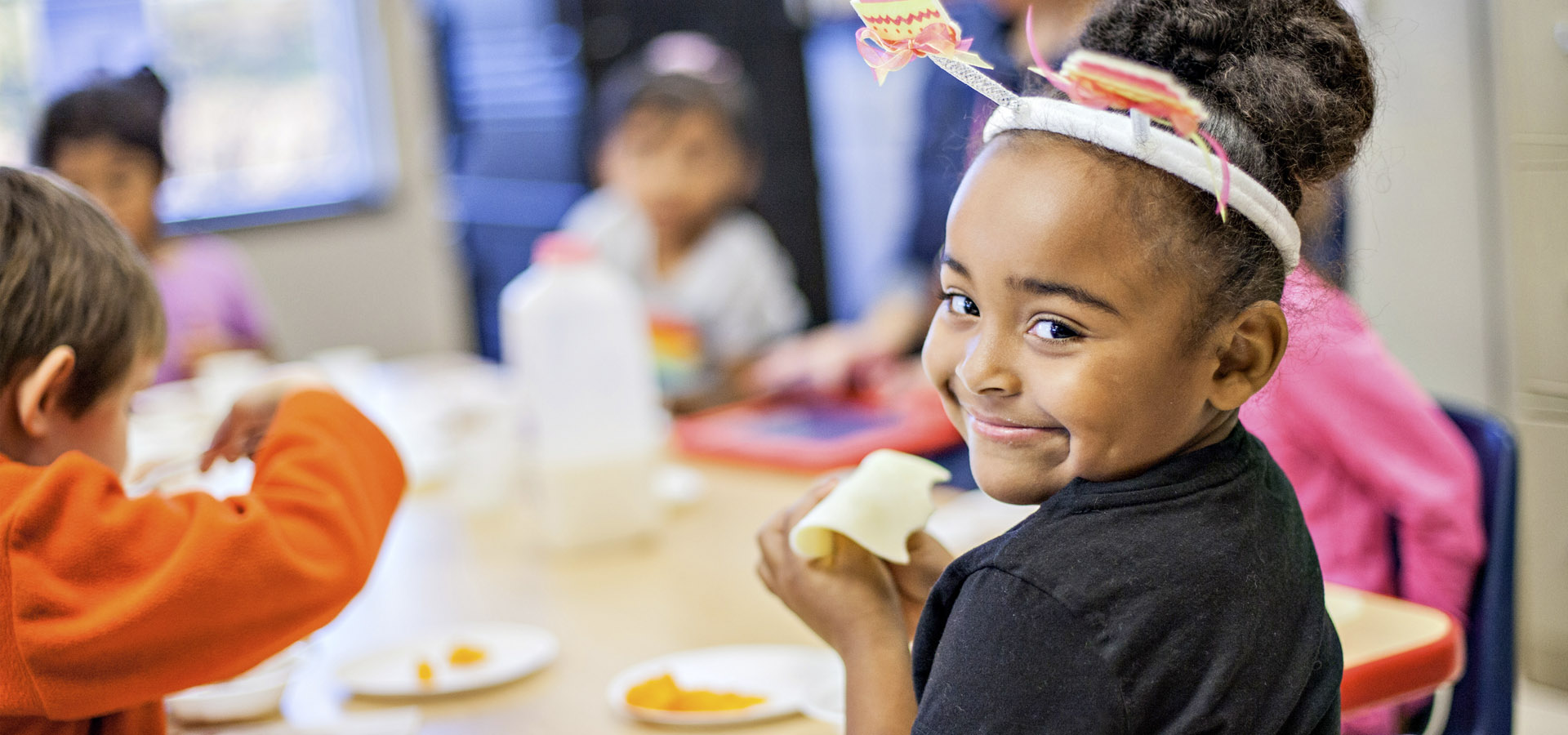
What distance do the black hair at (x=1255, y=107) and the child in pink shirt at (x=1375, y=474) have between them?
1.98 feet

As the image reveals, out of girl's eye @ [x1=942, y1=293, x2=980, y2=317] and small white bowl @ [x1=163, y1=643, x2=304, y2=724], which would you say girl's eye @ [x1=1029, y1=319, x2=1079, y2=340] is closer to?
girl's eye @ [x1=942, y1=293, x2=980, y2=317]

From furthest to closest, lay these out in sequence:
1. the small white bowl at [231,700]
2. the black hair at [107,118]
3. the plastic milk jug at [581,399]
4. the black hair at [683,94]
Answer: the black hair at [683,94] → the black hair at [107,118] → the plastic milk jug at [581,399] → the small white bowl at [231,700]

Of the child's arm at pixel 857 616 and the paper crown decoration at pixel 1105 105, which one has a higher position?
the paper crown decoration at pixel 1105 105

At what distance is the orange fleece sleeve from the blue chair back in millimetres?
1000

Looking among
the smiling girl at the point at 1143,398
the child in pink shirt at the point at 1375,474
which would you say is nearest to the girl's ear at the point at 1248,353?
the smiling girl at the point at 1143,398

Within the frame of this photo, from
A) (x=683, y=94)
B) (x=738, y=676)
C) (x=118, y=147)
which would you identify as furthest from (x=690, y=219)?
(x=738, y=676)

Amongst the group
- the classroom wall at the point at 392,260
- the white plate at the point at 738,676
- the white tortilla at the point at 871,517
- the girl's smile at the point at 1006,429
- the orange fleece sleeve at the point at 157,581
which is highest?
the girl's smile at the point at 1006,429

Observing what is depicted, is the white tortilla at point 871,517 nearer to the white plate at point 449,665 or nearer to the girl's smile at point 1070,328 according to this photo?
the girl's smile at point 1070,328

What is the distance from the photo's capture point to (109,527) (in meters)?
0.85

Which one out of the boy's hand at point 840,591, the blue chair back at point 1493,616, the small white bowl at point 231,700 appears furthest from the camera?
the blue chair back at point 1493,616

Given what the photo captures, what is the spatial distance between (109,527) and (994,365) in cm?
58

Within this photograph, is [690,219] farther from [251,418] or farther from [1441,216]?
[251,418]

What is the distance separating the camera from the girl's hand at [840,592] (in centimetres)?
77

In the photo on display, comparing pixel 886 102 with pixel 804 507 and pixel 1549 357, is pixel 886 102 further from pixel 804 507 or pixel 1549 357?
pixel 804 507
